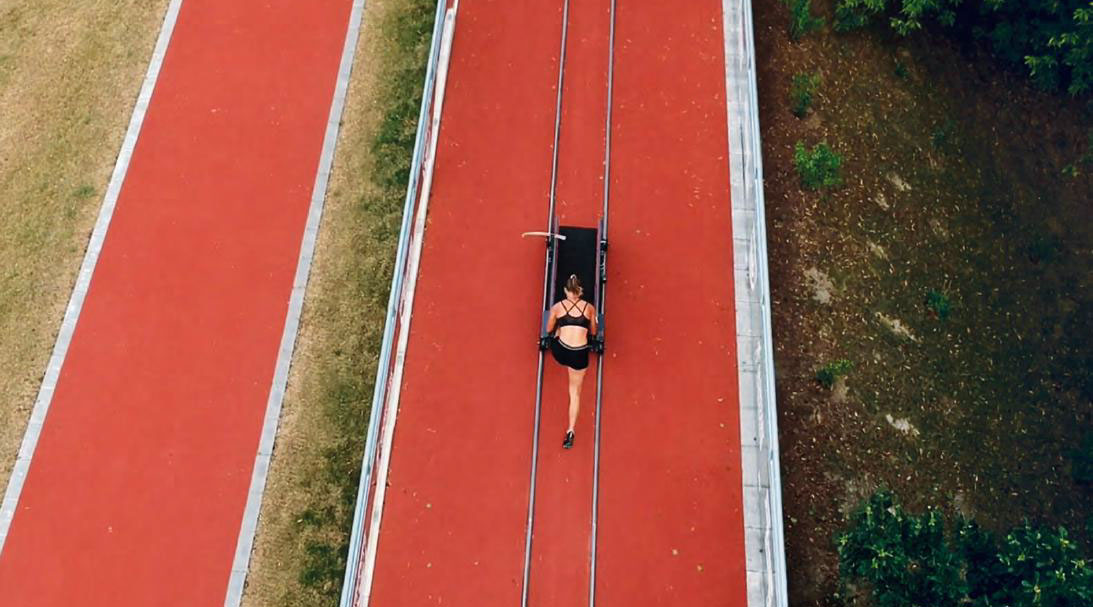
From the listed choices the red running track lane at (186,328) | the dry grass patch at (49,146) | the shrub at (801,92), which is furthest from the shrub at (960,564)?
the dry grass patch at (49,146)

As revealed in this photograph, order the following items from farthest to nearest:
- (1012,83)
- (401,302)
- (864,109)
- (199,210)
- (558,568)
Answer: (1012,83) → (864,109) → (199,210) → (401,302) → (558,568)

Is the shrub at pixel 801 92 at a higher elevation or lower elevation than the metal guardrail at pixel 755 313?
higher

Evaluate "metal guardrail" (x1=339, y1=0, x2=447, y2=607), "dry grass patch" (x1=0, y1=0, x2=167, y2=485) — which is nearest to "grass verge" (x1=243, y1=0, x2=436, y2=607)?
"metal guardrail" (x1=339, y1=0, x2=447, y2=607)

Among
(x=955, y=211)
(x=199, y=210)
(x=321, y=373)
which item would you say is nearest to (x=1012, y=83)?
(x=955, y=211)

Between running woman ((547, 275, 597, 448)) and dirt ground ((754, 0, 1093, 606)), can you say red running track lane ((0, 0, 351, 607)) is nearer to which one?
running woman ((547, 275, 597, 448))

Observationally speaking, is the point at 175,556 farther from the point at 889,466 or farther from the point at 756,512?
the point at 889,466

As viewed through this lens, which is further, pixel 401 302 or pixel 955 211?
pixel 955 211

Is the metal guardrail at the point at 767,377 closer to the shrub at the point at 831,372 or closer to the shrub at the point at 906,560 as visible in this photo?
the shrub at the point at 906,560
